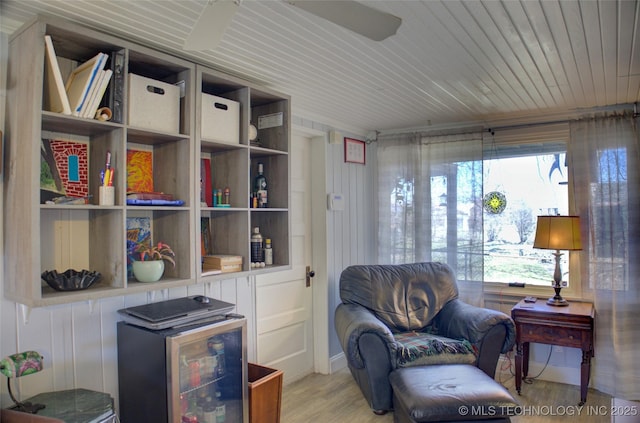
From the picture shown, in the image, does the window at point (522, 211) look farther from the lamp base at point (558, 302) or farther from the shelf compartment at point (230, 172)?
the shelf compartment at point (230, 172)

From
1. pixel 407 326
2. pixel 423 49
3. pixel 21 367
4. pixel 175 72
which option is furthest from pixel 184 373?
pixel 423 49

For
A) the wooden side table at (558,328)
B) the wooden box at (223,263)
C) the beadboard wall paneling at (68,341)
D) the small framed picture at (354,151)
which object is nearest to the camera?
the beadboard wall paneling at (68,341)

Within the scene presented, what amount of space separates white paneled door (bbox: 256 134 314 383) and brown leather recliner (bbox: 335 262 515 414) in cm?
44

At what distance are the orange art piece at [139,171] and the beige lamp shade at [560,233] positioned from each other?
2841mm

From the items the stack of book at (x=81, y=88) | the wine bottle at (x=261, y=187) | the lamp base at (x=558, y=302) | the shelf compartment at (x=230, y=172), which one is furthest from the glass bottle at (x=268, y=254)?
the lamp base at (x=558, y=302)

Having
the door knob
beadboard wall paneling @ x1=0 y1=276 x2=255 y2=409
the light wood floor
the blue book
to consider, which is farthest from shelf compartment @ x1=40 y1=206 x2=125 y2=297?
the door knob

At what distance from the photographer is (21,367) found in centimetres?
167

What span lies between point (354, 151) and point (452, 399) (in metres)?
2.46

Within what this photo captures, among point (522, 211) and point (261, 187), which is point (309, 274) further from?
point (522, 211)

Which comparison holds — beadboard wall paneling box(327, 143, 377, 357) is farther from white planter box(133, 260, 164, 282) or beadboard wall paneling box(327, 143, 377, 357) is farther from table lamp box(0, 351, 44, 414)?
table lamp box(0, 351, 44, 414)

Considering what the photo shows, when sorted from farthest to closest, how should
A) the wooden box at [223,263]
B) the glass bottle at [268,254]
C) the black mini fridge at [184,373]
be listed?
the glass bottle at [268,254], the wooden box at [223,263], the black mini fridge at [184,373]

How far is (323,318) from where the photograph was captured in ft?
12.3

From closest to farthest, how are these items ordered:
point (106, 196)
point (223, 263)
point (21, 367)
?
point (21, 367) < point (106, 196) < point (223, 263)

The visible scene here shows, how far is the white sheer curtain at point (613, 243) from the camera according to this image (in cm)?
317
